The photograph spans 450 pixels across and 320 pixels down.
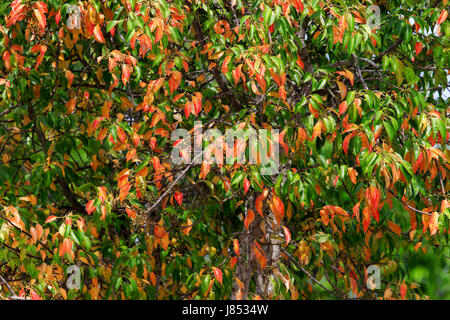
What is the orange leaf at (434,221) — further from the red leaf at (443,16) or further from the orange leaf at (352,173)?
the red leaf at (443,16)

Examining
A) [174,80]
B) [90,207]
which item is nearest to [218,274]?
[90,207]

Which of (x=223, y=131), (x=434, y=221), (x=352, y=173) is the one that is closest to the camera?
(x=434, y=221)

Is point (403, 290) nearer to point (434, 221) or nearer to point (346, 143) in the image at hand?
point (434, 221)

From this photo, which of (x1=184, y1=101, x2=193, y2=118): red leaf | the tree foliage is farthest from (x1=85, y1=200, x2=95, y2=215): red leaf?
(x1=184, y1=101, x2=193, y2=118): red leaf

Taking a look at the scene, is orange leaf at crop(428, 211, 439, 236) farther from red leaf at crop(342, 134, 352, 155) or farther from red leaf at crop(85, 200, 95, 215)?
red leaf at crop(85, 200, 95, 215)

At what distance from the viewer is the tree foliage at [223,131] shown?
2479 millimetres

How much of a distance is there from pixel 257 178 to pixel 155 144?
71 centimetres

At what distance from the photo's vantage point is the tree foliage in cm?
248

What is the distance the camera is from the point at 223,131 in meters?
3.07

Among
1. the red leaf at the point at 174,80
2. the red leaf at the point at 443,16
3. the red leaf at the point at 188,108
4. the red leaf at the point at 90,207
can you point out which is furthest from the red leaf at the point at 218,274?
the red leaf at the point at 443,16

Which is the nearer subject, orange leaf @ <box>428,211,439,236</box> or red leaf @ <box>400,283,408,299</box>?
orange leaf @ <box>428,211,439,236</box>
